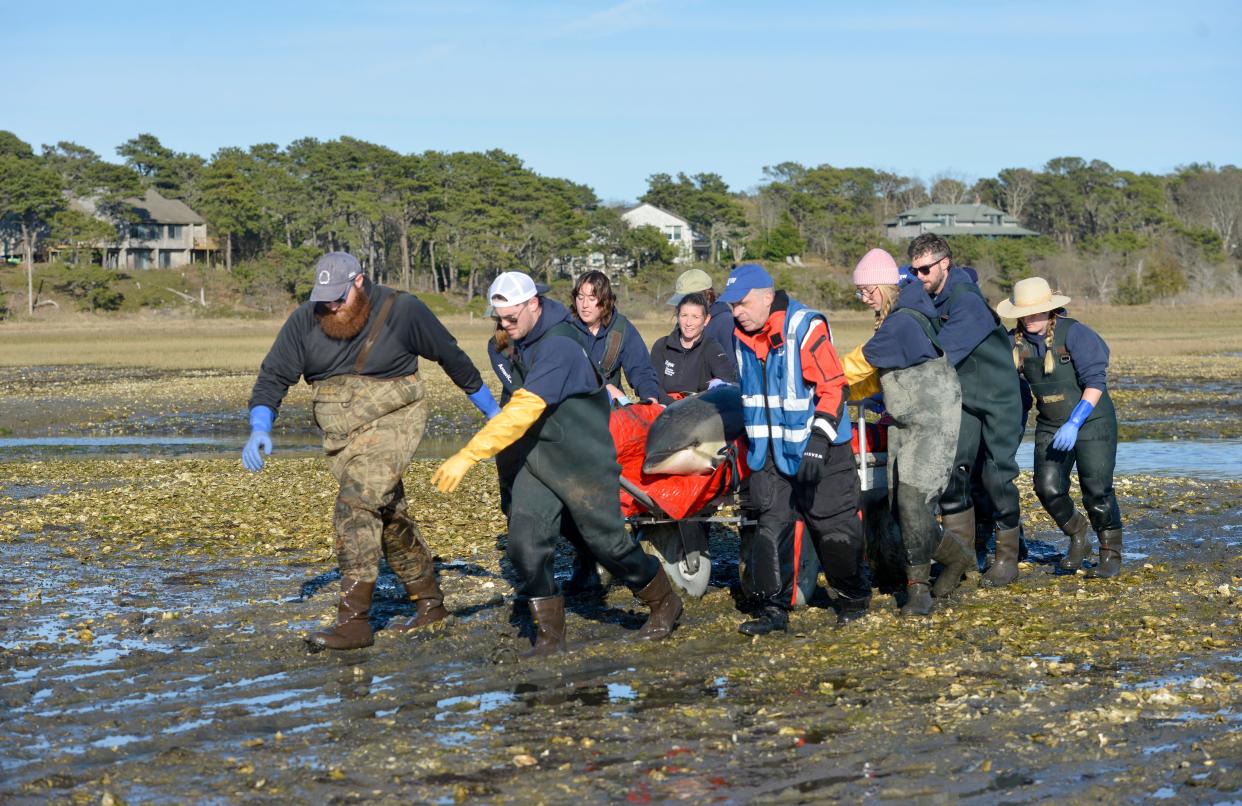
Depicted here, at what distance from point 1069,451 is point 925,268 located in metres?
1.98

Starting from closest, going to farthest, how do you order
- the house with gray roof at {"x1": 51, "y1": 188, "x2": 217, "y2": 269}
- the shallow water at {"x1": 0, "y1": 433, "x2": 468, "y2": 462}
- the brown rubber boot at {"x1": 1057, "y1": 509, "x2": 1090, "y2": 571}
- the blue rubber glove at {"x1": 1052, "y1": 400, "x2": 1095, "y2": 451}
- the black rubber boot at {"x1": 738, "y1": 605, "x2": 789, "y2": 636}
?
the black rubber boot at {"x1": 738, "y1": 605, "x2": 789, "y2": 636}, the blue rubber glove at {"x1": 1052, "y1": 400, "x2": 1095, "y2": 451}, the brown rubber boot at {"x1": 1057, "y1": 509, "x2": 1090, "y2": 571}, the shallow water at {"x1": 0, "y1": 433, "x2": 468, "y2": 462}, the house with gray roof at {"x1": 51, "y1": 188, "x2": 217, "y2": 269}

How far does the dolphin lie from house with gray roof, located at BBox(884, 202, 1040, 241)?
4617 inches

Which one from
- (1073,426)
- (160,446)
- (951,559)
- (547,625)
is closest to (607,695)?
(547,625)

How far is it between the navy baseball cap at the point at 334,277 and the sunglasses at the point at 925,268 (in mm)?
3756

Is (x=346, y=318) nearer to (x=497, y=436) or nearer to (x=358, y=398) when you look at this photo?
(x=358, y=398)

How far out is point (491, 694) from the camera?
7266 millimetres

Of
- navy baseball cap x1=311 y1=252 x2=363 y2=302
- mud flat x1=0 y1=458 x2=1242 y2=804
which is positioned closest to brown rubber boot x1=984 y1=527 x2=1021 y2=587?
mud flat x1=0 y1=458 x2=1242 y2=804

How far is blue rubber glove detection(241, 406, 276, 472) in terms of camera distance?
8195mm

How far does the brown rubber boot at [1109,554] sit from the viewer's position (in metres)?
10.2

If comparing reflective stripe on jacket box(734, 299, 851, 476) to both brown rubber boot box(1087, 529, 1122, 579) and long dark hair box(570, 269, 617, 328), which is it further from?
brown rubber boot box(1087, 529, 1122, 579)

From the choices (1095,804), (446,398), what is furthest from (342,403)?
(446,398)

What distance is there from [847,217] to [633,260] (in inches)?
1051

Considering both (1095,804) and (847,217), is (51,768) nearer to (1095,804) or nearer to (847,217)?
(1095,804)

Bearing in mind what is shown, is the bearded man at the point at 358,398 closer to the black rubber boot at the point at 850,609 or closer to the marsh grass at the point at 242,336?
the black rubber boot at the point at 850,609
